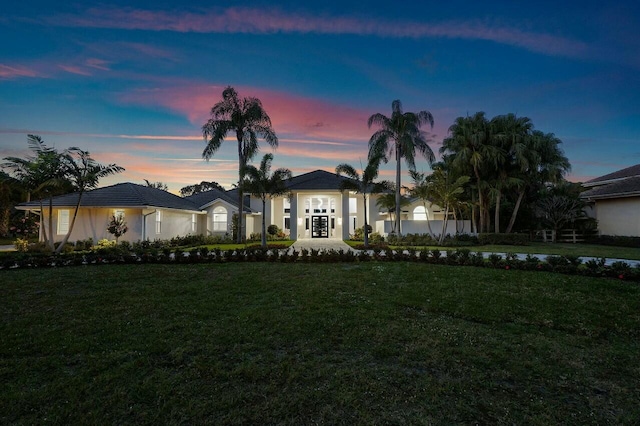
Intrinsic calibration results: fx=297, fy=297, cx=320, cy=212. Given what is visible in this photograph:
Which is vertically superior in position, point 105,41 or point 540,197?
point 105,41

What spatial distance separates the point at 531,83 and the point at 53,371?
69.8ft

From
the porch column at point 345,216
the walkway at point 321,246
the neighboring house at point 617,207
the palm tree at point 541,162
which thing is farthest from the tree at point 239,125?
the neighboring house at point 617,207

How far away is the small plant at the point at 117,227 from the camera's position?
742 inches

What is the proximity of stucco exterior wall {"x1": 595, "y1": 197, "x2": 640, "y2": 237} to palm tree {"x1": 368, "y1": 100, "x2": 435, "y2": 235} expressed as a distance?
13.6 m

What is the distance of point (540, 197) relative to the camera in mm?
26000

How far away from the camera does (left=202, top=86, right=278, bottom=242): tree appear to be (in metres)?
21.5

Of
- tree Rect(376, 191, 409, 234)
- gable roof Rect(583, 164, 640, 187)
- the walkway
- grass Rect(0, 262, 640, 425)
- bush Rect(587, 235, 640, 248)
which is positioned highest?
gable roof Rect(583, 164, 640, 187)

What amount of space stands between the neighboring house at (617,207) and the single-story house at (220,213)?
30.3 ft

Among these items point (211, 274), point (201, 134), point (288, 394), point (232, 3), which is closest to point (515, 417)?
point (288, 394)

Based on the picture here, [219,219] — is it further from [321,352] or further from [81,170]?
[321,352]

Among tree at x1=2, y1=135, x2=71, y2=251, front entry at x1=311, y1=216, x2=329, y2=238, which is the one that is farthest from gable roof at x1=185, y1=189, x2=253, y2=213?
tree at x1=2, y1=135, x2=71, y2=251

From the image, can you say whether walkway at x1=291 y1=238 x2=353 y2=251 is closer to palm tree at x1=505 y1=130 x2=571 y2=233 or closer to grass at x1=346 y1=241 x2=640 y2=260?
grass at x1=346 y1=241 x2=640 y2=260

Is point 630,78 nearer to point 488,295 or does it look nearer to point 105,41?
point 488,295

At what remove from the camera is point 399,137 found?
21.8 m
